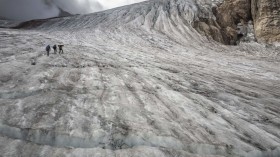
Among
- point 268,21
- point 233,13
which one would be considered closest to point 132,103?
point 268,21

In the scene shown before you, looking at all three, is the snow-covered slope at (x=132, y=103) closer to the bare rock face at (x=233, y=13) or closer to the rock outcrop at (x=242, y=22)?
the rock outcrop at (x=242, y=22)

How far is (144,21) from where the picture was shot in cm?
2609

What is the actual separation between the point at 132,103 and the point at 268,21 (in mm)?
19392

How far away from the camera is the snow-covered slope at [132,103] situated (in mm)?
8148

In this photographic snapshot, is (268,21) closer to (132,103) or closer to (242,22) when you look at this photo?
(242,22)

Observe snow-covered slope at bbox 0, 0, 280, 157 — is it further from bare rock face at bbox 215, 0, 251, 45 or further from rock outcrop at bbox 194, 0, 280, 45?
bare rock face at bbox 215, 0, 251, 45

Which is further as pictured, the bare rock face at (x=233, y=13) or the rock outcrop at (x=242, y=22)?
the bare rock face at (x=233, y=13)

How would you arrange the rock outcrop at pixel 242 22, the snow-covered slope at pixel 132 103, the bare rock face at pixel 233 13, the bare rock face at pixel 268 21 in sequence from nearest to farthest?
the snow-covered slope at pixel 132 103
the bare rock face at pixel 268 21
the rock outcrop at pixel 242 22
the bare rock face at pixel 233 13

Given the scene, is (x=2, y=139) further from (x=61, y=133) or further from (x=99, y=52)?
(x=99, y=52)

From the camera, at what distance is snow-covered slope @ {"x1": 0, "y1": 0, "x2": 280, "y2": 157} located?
8.15 meters

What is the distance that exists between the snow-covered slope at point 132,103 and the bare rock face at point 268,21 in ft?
25.9

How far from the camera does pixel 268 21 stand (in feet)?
83.7

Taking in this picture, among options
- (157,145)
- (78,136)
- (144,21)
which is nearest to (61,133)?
(78,136)

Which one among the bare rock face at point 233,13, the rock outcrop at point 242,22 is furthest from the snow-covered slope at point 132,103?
the bare rock face at point 233,13
